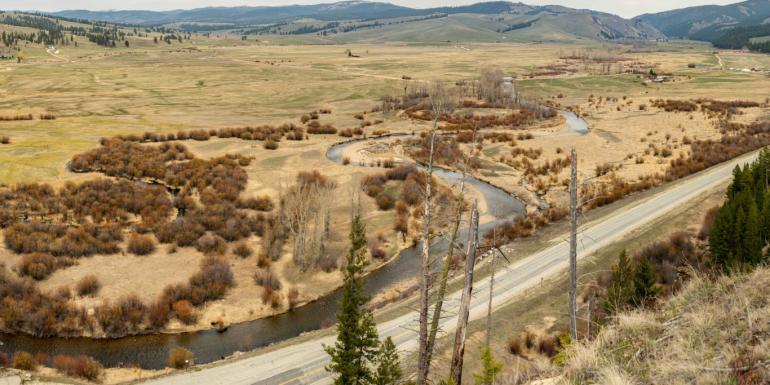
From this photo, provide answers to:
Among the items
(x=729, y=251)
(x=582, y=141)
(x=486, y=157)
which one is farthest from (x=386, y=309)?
(x=582, y=141)

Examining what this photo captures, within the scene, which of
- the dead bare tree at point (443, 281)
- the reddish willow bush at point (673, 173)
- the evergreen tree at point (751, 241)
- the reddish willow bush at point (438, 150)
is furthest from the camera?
the reddish willow bush at point (438, 150)

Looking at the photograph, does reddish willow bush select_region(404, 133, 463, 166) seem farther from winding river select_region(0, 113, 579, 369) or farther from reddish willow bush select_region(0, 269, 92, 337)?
reddish willow bush select_region(0, 269, 92, 337)

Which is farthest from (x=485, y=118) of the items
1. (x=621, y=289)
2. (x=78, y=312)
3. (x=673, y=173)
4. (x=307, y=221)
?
(x=78, y=312)

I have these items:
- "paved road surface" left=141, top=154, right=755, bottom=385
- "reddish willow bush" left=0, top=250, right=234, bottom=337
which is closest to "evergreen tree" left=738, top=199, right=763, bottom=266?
"paved road surface" left=141, top=154, right=755, bottom=385

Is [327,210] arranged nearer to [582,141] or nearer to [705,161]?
[705,161]

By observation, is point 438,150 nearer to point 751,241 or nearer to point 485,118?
point 485,118

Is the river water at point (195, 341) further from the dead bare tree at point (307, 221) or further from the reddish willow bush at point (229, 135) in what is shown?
the reddish willow bush at point (229, 135)

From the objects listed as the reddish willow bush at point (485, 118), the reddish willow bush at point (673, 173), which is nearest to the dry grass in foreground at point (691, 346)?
the reddish willow bush at point (673, 173)
